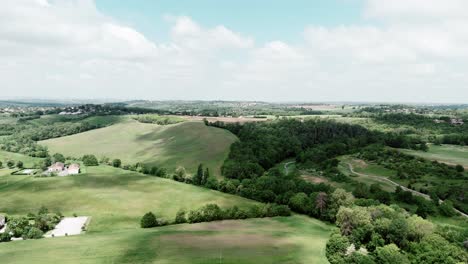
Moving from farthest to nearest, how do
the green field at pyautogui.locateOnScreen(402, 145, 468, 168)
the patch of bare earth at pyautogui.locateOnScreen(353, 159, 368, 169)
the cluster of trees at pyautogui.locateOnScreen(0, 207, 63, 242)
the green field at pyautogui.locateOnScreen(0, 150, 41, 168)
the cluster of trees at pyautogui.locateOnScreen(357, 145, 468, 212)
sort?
the green field at pyautogui.locateOnScreen(0, 150, 41, 168)
the green field at pyautogui.locateOnScreen(402, 145, 468, 168)
the patch of bare earth at pyautogui.locateOnScreen(353, 159, 368, 169)
the cluster of trees at pyautogui.locateOnScreen(357, 145, 468, 212)
the cluster of trees at pyautogui.locateOnScreen(0, 207, 63, 242)

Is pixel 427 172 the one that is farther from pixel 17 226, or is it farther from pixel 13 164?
pixel 13 164

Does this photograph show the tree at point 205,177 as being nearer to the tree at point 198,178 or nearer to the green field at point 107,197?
the tree at point 198,178

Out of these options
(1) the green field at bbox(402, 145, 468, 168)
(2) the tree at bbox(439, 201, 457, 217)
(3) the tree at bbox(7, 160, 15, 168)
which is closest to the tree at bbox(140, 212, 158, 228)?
(2) the tree at bbox(439, 201, 457, 217)

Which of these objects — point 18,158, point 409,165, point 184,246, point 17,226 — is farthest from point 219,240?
point 18,158

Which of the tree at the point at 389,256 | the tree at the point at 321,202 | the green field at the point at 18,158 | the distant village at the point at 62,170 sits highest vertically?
the tree at the point at 389,256

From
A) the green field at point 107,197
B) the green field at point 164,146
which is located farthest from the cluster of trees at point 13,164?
the green field at point 164,146

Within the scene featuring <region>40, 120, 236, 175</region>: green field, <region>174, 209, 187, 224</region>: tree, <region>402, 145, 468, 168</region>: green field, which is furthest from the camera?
<region>40, 120, 236, 175</region>: green field

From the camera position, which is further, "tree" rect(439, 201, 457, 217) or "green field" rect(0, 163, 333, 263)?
"tree" rect(439, 201, 457, 217)

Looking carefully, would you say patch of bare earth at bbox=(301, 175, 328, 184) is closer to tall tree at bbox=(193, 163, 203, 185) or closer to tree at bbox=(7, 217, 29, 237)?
tall tree at bbox=(193, 163, 203, 185)

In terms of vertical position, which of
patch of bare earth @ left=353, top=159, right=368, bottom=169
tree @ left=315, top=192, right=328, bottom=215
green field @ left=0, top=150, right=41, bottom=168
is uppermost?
tree @ left=315, top=192, right=328, bottom=215
